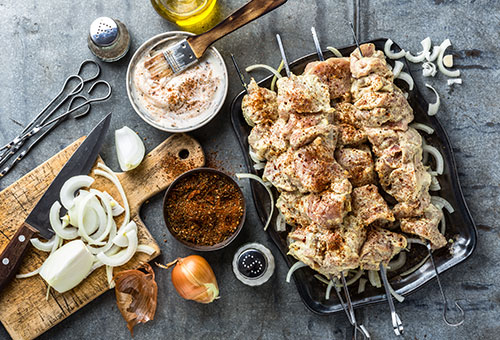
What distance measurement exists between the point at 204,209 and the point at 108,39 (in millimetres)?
1630

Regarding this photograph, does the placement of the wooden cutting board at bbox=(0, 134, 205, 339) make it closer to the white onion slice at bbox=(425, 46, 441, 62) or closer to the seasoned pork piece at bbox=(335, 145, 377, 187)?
the seasoned pork piece at bbox=(335, 145, 377, 187)

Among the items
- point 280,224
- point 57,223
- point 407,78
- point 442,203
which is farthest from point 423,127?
point 57,223

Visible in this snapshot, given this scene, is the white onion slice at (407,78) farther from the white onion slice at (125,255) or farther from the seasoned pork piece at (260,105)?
the white onion slice at (125,255)

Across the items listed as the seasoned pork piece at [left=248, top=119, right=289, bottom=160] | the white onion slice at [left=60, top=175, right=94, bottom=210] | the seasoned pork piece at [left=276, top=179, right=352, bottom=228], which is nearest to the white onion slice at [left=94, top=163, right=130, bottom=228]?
the white onion slice at [left=60, top=175, right=94, bottom=210]

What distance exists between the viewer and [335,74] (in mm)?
3354

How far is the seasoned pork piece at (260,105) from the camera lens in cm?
331

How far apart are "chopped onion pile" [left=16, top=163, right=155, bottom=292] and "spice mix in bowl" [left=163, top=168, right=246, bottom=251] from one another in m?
0.39

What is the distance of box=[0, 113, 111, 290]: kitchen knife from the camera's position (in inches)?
141

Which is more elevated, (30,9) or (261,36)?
(30,9)

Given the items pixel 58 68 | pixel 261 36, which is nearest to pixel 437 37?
pixel 261 36

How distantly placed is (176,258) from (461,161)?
2581 millimetres

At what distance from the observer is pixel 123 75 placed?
3.89 metres

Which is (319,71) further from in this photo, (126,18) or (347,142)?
(126,18)

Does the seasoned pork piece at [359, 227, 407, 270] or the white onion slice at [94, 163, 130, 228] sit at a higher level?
the white onion slice at [94, 163, 130, 228]
